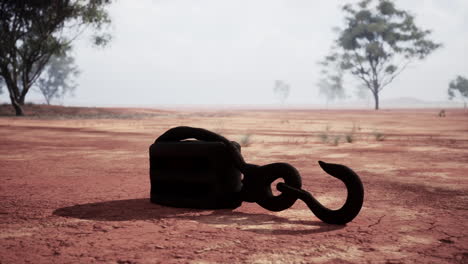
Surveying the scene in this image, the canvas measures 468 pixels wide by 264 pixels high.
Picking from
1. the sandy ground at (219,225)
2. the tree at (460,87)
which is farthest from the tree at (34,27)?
the tree at (460,87)

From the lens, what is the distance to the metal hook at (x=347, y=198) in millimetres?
3219

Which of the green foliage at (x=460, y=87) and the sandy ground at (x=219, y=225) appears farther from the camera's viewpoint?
the green foliage at (x=460, y=87)

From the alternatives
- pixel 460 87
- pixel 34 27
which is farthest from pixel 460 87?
pixel 34 27

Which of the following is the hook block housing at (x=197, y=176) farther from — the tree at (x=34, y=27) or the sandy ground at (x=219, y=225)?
the tree at (x=34, y=27)

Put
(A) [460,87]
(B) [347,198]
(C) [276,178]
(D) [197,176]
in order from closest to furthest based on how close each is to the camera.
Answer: (B) [347,198], (C) [276,178], (D) [197,176], (A) [460,87]

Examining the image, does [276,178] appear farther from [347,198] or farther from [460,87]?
[460,87]

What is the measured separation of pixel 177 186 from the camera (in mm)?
3984

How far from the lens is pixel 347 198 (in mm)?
3264

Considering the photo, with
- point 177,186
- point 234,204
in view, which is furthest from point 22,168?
point 234,204

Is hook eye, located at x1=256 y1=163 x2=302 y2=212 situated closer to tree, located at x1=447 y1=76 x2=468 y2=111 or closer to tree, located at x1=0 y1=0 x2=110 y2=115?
tree, located at x1=0 y1=0 x2=110 y2=115

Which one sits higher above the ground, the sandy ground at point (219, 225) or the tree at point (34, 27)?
the tree at point (34, 27)

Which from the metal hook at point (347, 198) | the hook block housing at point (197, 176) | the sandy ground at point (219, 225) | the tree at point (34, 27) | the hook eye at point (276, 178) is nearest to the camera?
the sandy ground at point (219, 225)

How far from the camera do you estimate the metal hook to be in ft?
10.6

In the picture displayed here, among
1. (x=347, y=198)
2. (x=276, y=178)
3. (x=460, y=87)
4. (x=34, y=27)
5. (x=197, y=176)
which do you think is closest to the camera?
(x=347, y=198)
